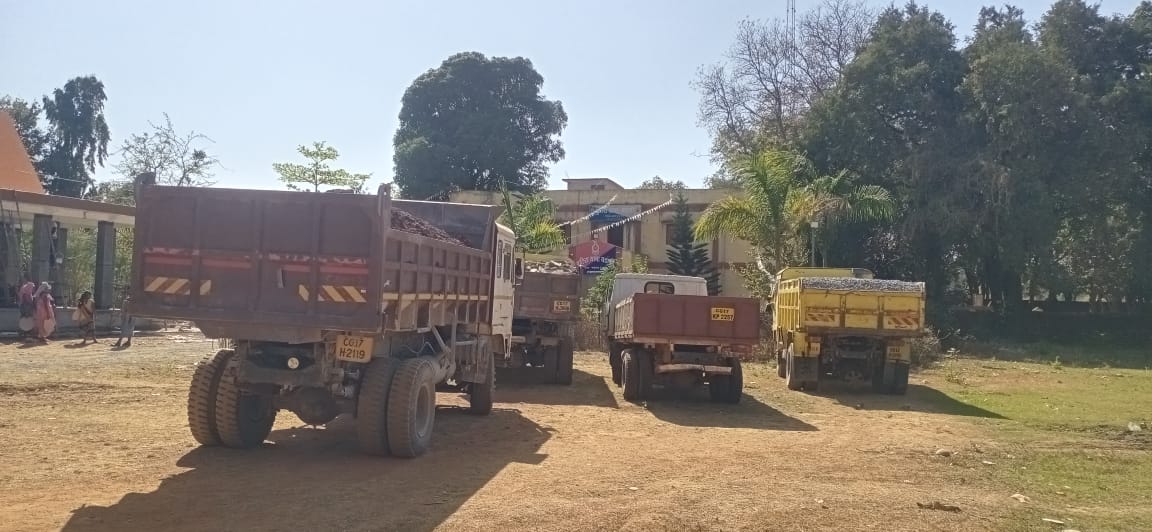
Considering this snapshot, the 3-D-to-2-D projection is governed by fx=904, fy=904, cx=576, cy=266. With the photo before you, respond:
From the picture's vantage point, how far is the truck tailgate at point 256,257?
7.37 m

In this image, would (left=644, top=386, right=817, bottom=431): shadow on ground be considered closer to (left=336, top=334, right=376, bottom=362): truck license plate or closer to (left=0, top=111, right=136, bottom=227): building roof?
(left=336, top=334, right=376, bottom=362): truck license plate

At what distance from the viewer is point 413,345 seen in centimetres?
930

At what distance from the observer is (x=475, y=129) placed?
45.5 m

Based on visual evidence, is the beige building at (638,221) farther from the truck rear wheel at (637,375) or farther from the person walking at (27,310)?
the truck rear wheel at (637,375)

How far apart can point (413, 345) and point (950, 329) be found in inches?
895

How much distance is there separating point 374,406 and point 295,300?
4.29 ft

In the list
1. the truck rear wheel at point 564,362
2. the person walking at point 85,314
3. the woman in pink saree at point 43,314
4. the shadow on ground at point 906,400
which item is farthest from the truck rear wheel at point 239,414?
the woman in pink saree at point 43,314

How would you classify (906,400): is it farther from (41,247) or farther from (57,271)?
(57,271)

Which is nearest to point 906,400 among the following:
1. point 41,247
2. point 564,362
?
point 564,362

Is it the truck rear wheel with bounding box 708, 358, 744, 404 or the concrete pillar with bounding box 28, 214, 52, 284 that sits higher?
the concrete pillar with bounding box 28, 214, 52, 284

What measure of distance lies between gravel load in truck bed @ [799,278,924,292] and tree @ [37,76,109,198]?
1850 inches

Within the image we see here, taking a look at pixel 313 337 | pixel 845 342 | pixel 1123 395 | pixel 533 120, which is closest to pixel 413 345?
pixel 313 337

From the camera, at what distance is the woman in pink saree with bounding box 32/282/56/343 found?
20219mm

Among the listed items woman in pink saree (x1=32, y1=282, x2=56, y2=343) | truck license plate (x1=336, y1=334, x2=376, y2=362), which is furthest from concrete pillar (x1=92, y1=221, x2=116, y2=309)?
truck license plate (x1=336, y1=334, x2=376, y2=362)
